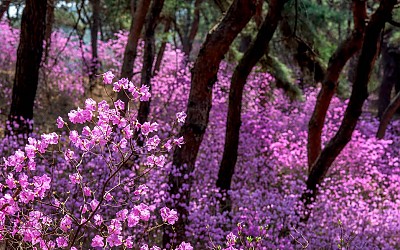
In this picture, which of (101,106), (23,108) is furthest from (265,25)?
(101,106)

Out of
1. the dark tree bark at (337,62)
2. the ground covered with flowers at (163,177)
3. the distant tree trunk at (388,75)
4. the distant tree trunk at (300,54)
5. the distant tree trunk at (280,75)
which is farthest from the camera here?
the distant tree trunk at (388,75)

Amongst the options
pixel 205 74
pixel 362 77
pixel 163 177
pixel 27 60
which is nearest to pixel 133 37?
pixel 27 60

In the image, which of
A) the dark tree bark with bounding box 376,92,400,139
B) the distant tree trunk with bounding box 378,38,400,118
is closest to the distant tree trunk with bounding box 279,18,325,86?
the dark tree bark with bounding box 376,92,400,139

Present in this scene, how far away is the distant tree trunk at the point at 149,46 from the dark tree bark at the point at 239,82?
185 centimetres

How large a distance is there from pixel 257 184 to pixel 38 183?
664 centimetres

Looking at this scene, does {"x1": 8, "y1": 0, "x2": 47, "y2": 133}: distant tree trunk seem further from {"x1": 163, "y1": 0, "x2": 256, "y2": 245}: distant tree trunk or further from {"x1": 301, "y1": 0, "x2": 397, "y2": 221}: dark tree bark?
{"x1": 301, "y1": 0, "x2": 397, "y2": 221}: dark tree bark

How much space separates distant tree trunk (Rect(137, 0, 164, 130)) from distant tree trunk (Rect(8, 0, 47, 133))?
6.01 feet

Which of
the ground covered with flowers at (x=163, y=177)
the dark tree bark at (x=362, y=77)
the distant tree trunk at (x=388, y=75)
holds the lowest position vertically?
the ground covered with flowers at (x=163, y=177)

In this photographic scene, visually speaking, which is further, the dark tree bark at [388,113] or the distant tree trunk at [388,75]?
the distant tree trunk at [388,75]

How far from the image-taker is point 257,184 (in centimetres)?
909

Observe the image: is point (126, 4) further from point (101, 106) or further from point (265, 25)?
point (101, 106)

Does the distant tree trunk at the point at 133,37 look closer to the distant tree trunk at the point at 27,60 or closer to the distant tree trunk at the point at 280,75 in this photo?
the distant tree trunk at the point at 27,60

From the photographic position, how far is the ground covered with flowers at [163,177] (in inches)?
112

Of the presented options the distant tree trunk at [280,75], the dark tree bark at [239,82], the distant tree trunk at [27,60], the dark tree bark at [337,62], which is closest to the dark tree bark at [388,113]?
the distant tree trunk at [280,75]
